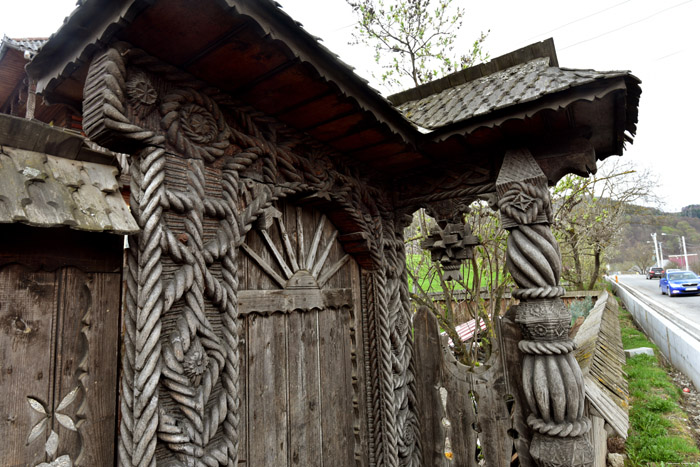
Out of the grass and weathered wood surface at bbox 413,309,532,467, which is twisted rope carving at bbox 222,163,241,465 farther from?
the grass

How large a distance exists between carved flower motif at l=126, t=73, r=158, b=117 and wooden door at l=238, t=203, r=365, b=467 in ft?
2.91

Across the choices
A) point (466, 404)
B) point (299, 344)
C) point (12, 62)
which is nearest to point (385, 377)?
point (466, 404)

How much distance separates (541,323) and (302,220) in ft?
6.53

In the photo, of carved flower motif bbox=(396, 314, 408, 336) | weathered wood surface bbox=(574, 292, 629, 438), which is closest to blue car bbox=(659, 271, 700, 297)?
weathered wood surface bbox=(574, 292, 629, 438)

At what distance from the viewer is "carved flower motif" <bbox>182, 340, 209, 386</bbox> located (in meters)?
1.71

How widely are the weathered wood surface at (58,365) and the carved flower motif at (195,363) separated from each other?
0.34m

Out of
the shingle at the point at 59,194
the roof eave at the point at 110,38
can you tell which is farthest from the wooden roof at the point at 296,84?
the shingle at the point at 59,194

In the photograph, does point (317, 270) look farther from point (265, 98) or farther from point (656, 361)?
point (656, 361)

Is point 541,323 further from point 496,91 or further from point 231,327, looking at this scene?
point 231,327

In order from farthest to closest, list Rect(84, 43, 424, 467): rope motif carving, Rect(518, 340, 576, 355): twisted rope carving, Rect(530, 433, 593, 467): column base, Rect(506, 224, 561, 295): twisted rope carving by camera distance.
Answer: Rect(506, 224, 561, 295): twisted rope carving → Rect(518, 340, 576, 355): twisted rope carving → Rect(530, 433, 593, 467): column base → Rect(84, 43, 424, 467): rope motif carving

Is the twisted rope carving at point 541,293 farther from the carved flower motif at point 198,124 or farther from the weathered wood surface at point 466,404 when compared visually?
the carved flower motif at point 198,124

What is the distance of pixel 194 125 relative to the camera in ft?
6.48

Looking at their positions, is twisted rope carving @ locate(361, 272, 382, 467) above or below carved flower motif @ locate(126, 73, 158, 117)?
below

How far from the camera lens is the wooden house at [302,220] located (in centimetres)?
165
